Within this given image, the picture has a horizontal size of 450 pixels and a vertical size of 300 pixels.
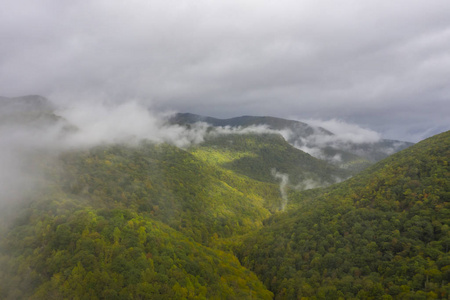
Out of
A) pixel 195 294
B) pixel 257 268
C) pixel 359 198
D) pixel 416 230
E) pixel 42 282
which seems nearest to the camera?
pixel 42 282

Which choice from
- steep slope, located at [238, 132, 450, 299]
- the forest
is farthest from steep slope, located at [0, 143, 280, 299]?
steep slope, located at [238, 132, 450, 299]

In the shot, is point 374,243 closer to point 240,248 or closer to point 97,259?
point 240,248

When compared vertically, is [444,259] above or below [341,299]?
above

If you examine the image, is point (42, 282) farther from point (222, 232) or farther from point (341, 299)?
point (222, 232)

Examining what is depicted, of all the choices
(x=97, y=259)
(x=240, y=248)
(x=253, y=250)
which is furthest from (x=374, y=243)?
(x=97, y=259)

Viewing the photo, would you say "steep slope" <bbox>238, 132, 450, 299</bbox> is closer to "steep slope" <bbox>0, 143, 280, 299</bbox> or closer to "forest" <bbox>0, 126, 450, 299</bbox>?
"forest" <bbox>0, 126, 450, 299</bbox>

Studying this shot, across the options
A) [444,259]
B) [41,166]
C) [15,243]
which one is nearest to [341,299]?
[444,259]

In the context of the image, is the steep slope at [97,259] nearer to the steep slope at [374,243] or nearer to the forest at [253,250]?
the forest at [253,250]

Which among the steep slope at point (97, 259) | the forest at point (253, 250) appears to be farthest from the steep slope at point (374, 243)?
the steep slope at point (97, 259)
